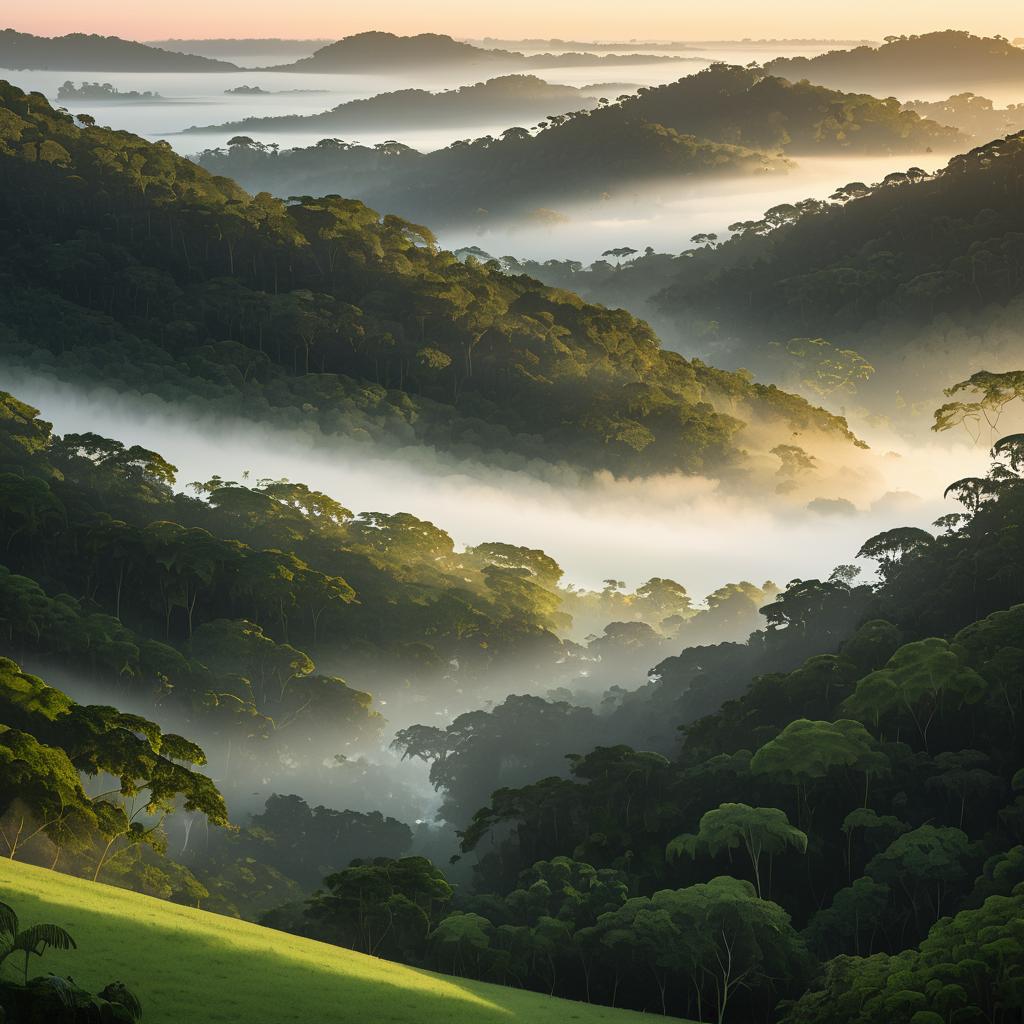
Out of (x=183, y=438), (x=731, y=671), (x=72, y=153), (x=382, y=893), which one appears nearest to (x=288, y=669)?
(x=731, y=671)

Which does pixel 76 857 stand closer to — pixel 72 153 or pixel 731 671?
pixel 731 671

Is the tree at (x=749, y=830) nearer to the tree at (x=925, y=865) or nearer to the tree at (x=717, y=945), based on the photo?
the tree at (x=925, y=865)

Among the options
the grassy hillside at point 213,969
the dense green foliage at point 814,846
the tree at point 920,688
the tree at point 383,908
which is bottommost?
the grassy hillside at point 213,969

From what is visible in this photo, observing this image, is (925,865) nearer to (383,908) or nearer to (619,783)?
(619,783)

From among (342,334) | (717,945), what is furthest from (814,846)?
(342,334)

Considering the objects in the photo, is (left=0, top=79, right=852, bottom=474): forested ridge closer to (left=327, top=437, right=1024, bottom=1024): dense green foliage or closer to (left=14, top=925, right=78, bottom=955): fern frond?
(left=327, top=437, right=1024, bottom=1024): dense green foliage

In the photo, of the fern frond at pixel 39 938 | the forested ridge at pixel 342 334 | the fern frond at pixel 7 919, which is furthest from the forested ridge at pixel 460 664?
the forested ridge at pixel 342 334
